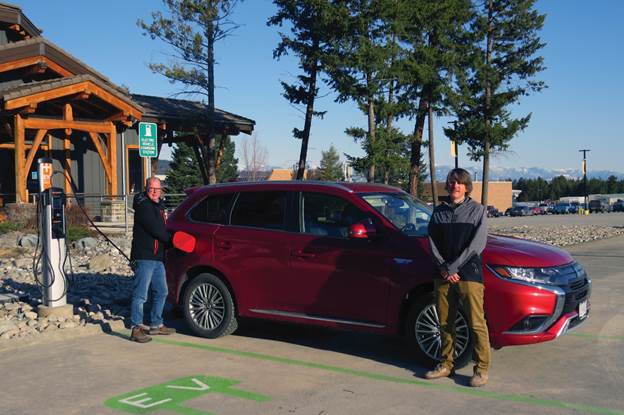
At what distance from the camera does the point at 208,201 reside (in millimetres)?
8195

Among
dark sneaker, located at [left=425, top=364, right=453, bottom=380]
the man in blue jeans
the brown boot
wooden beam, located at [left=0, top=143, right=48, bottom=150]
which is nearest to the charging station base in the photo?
the man in blue jeans

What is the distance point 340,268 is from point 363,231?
1.68 feet

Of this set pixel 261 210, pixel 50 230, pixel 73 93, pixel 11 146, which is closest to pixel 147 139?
pixel 50 230

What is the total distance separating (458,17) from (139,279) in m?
27.8

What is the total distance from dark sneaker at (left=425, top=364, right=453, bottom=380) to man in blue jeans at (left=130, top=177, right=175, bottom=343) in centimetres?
337

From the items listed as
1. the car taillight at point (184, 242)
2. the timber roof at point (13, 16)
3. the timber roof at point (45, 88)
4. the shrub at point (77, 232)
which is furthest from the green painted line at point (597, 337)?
the timber roof at point (13, 16)

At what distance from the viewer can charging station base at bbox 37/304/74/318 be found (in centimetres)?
856

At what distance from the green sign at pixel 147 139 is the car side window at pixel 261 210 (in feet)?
19.3

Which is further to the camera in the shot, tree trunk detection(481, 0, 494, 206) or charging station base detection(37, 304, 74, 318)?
tree trunk detection(481, 0, 494, 206)

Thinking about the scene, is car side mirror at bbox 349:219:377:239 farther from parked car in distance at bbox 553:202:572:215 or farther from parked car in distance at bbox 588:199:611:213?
parked car in distance at bbox 588:199:611:213

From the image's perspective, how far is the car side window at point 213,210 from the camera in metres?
8.01

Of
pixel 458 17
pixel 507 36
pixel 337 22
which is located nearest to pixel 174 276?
pixel 337 22

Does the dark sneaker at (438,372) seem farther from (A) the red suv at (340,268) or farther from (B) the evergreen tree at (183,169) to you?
(B) the evergreen tree at (183,169)

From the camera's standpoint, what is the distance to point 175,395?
227 inches
